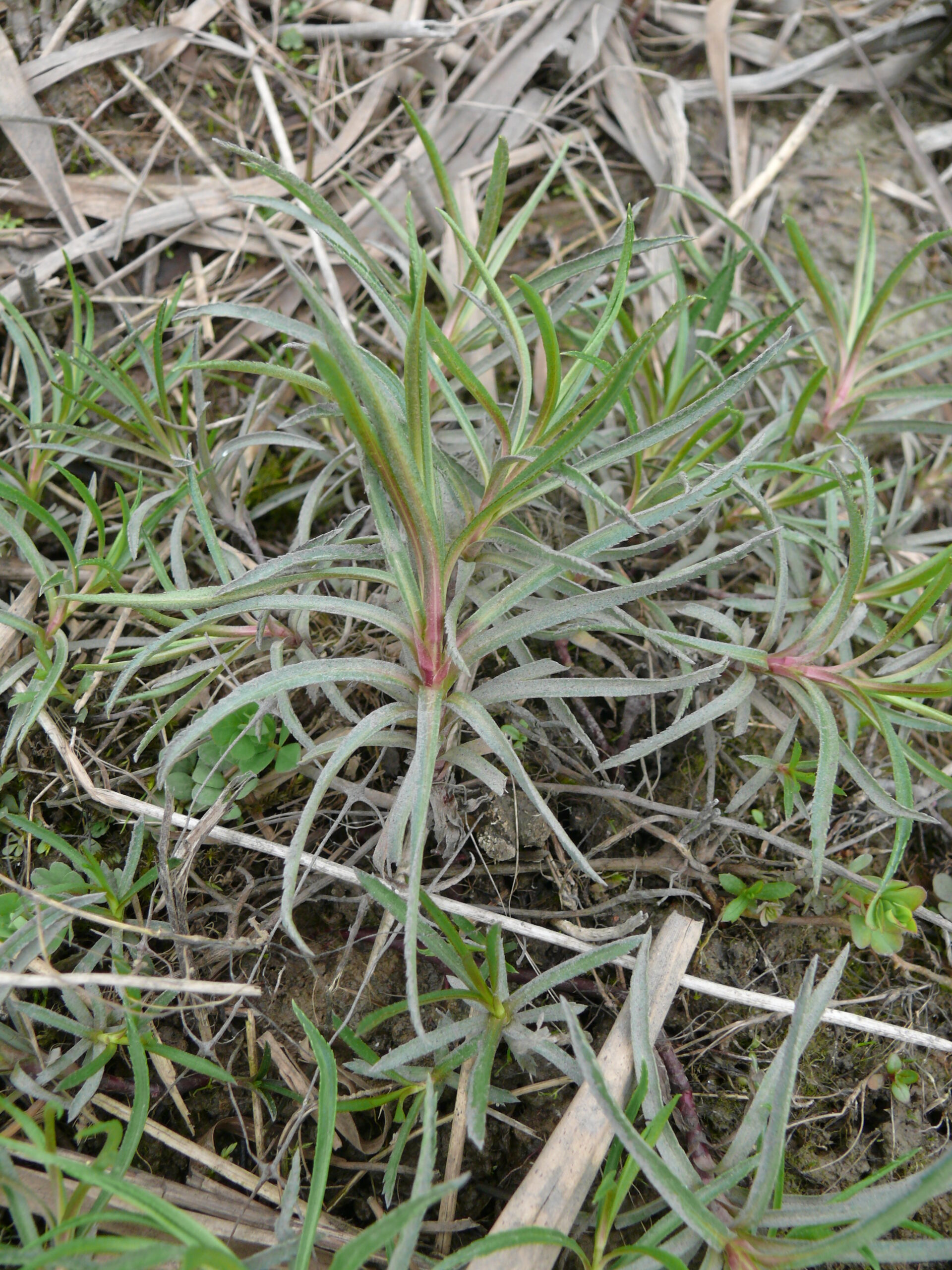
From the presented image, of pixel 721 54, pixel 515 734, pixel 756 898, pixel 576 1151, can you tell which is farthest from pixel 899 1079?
pixel 721 54

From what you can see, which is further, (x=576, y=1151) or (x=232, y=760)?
(x=232, y=760)

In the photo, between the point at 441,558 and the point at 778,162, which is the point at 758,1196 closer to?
the point at 441,558

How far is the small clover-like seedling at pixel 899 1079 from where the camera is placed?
1482 mm

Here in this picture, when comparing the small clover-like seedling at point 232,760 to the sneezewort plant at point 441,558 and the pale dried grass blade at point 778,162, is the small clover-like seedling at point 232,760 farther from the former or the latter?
the pale dried grass blade at point 778,162

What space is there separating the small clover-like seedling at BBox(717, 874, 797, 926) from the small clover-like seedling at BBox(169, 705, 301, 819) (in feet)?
2.91

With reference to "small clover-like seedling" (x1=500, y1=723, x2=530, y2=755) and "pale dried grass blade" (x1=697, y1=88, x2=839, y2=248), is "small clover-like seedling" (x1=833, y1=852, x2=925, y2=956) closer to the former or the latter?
"small clover-like seedling" (x1=500, y1=723, x2=530, y2=755)

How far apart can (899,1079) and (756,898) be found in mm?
406

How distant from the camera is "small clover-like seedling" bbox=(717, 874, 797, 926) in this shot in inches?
60.6

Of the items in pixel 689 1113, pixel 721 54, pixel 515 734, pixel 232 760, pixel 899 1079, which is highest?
pixel 721 54

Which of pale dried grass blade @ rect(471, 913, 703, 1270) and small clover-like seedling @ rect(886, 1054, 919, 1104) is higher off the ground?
pale dried grass blade @ rect(471, 913, 703, 1270)

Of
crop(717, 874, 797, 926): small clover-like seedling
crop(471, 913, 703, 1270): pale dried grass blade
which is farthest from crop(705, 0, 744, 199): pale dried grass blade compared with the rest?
crop(471, 913, 703, 1270): pale dried grass blade

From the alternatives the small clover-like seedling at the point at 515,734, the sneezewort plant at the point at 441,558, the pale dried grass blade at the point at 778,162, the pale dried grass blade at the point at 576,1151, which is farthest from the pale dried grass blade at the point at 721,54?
the pale dried grass blade at the point at 576,1151

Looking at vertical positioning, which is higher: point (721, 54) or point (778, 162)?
point (721, 54)

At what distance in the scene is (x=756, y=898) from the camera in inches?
61.5
